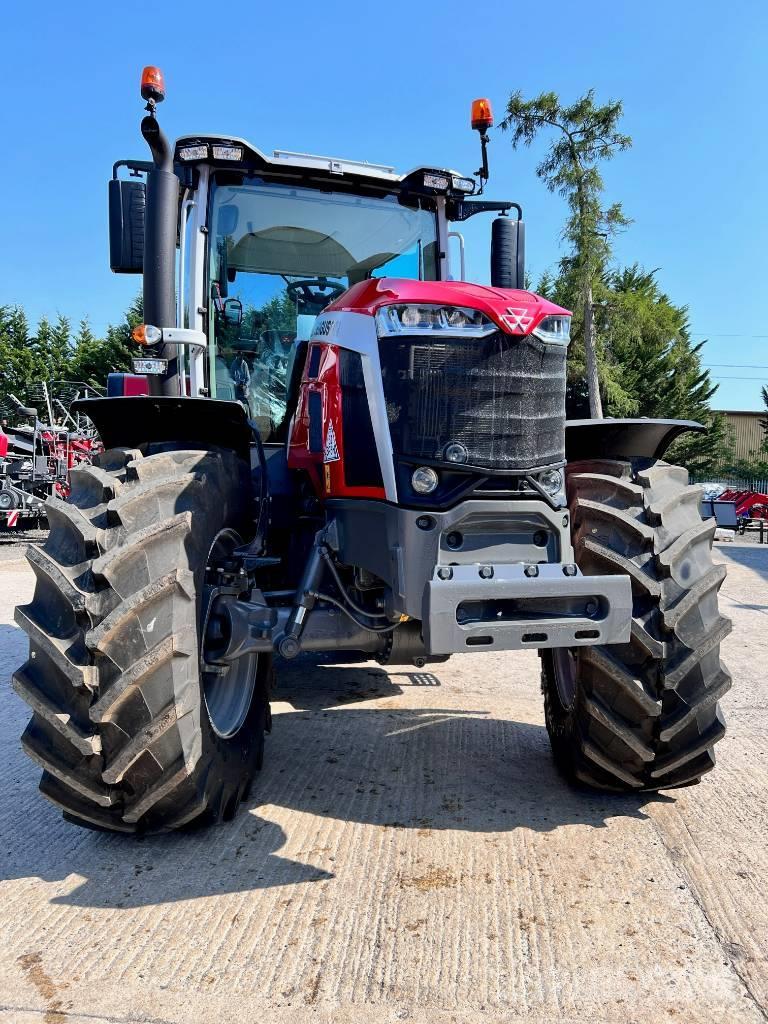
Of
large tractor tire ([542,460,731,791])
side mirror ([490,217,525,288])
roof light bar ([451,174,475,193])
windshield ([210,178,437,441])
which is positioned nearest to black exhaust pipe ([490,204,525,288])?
side mirror ([490,217,525,288])

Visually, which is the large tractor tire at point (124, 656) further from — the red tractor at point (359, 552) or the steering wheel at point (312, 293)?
the steering wheel at point (312, 293)

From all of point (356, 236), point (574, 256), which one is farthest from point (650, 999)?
point (574, 256)

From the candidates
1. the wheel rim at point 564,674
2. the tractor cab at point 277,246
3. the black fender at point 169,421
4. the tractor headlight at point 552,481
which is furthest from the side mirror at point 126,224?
the wheel rim at point 564,674

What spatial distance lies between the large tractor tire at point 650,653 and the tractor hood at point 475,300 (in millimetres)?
757

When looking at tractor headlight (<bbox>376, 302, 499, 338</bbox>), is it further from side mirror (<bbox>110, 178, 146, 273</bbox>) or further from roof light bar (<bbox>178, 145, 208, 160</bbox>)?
roof light bar (<bbox>178, 145, 208, 160</bbox>)

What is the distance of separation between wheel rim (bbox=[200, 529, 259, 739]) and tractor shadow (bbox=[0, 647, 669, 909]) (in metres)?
0.35

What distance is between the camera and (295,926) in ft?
7.42

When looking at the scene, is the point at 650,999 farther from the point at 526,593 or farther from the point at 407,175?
the point at 407,175

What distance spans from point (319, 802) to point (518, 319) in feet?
6.52

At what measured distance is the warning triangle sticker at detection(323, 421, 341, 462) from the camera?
2.81 meters

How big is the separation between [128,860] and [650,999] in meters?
1.67

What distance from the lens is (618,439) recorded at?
3426mm

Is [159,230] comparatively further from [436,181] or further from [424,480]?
[436,181]

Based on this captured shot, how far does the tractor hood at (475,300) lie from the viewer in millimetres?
2523
